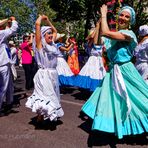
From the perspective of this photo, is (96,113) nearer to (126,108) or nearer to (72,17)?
(126,108)

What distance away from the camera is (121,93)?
548 centimetres

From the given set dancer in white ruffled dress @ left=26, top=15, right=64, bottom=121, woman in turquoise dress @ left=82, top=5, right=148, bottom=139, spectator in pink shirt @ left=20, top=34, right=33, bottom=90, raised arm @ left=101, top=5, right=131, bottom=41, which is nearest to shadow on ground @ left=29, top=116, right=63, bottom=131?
dancer in white ruffled dress @ left=26, top=15, right=64, bottom=121

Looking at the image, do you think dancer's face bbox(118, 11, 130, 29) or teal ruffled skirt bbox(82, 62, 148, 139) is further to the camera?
→ dancer's face bbox(118, 11, 130, 29)

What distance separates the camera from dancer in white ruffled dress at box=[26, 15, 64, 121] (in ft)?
20.2

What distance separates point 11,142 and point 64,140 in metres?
0.81

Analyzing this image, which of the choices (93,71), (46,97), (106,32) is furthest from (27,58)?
(106,32)

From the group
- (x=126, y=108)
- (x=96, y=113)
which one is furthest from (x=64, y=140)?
(x=126, y=108)

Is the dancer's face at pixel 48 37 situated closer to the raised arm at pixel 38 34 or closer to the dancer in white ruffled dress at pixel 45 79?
the dancer in white ruffled dress at pixel 45 79

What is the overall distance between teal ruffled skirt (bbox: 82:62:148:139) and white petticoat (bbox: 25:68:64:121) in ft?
2.44

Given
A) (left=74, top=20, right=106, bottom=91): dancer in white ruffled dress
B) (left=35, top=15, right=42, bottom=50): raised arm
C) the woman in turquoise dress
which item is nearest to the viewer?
the woman in turquoise dress

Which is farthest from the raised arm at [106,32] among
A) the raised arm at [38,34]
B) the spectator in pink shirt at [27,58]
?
the spectator in pink shirt at [27,58]

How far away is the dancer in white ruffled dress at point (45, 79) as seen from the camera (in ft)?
20.2

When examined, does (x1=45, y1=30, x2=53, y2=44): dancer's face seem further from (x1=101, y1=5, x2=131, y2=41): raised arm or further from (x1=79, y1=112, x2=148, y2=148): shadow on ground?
(x1=79, y1=112, x2=148, y2=148): shadow on ground

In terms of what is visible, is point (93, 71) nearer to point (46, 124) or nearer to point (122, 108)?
point (46, 124)
